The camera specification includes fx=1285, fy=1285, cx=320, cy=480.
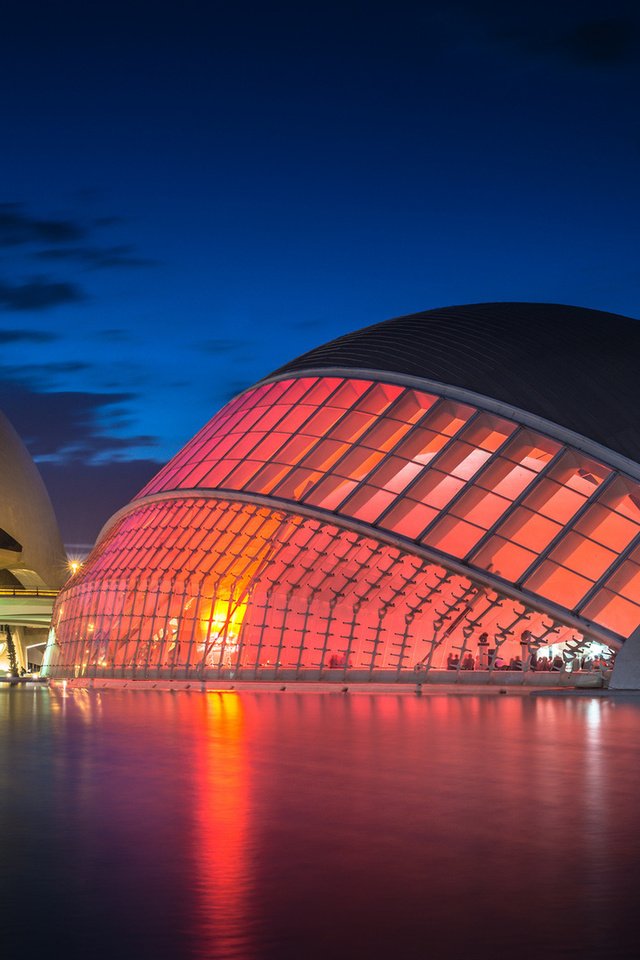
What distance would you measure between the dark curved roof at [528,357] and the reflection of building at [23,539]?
3430 centimetres

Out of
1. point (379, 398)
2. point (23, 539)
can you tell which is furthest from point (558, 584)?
point (23, 539)

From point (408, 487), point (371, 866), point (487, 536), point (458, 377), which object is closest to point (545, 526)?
point (487, 536)

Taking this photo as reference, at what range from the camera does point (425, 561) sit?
26.9m

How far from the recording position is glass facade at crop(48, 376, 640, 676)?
84.5ft

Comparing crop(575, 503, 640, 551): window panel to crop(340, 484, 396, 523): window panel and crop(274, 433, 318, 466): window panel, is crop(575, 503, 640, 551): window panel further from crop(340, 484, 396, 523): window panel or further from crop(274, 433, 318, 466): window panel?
crop(274, 433, 318, 466): window panel

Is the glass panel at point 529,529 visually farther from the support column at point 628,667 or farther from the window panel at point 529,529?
the support column at point 628,667

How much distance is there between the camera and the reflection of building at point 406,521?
25859 millimetres

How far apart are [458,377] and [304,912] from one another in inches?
1012

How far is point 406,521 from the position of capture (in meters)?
27.7

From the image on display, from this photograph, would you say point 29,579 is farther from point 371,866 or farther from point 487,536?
point 371,866

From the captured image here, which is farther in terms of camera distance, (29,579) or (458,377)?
(29,579)

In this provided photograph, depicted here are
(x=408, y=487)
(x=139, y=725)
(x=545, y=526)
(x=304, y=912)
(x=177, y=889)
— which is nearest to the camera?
(x=304, y=912)

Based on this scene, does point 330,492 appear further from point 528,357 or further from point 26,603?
point 26,603

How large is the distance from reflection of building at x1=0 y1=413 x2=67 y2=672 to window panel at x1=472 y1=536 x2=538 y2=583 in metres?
41.3
